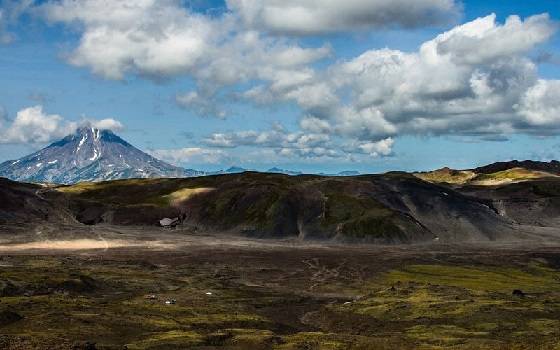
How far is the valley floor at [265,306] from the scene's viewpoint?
79.1 m

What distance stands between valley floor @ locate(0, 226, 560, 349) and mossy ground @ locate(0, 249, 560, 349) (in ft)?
0.76

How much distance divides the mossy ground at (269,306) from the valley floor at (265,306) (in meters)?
0.23

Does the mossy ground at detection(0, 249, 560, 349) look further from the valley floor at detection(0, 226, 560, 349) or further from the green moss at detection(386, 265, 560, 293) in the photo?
the green moss at detection(386, 265, 560, 293)

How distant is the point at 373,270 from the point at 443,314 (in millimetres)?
80094

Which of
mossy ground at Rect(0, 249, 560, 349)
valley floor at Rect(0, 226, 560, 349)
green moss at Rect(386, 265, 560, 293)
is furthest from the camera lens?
green moss at Rect(386, 265, 560, 293)

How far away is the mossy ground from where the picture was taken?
7925cm

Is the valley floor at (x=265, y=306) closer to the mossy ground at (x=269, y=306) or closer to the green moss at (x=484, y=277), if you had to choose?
the mossy ground at (x=269, y=306)

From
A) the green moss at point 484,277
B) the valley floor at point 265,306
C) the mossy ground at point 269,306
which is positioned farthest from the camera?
the green moss at point 484,277

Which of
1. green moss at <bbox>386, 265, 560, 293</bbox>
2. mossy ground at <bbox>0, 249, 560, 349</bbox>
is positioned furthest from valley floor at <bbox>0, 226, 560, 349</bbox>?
Answer: green moss at <bbox>386, 265, 560, 293</bbox>

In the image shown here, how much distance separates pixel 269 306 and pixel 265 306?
97 cm

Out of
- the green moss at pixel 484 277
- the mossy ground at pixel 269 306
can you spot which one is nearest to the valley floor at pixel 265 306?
the mossy ground at pixel 269 306

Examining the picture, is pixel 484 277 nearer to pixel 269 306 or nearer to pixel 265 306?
pixel 269 306

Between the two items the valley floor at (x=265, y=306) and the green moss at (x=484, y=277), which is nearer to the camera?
the valley floor at (x=265, y=306)

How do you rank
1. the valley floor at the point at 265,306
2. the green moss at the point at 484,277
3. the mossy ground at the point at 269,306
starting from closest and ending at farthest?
the valley floor at the point at 265,306 → the mossy ground at the point at 269,306 → the green moss at the point at 484,277
